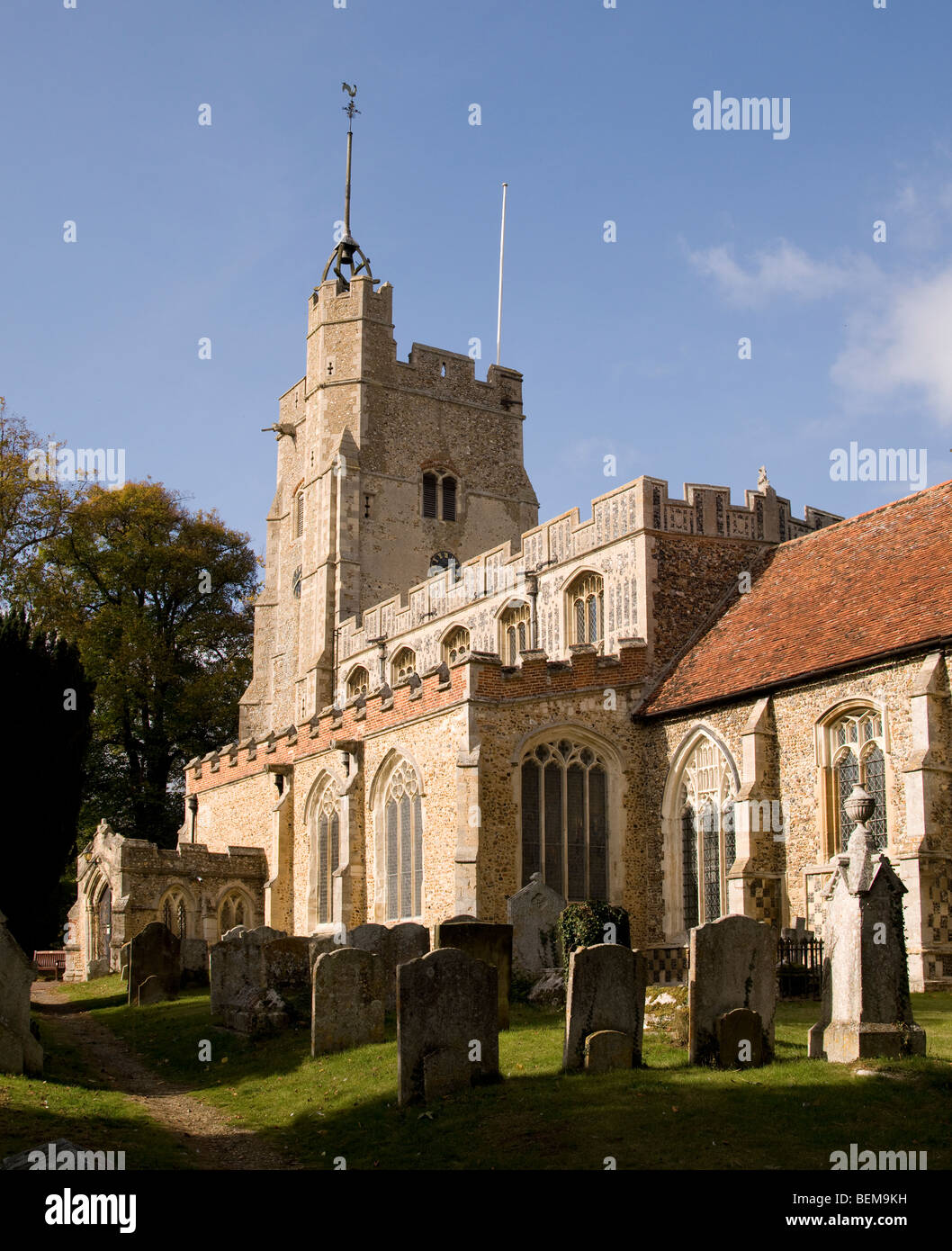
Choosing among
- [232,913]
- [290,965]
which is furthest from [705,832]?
[232,913]

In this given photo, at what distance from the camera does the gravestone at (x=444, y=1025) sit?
35.3ft

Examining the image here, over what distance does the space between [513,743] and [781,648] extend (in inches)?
178

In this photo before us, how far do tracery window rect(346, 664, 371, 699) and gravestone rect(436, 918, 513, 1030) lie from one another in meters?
20.0

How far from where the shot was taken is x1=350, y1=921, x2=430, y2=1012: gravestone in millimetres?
15672

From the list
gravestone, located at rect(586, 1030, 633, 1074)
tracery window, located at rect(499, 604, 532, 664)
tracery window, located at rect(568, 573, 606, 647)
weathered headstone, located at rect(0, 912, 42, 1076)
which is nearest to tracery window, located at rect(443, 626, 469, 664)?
tracery window, located at rect(499, 604, 532, 664)

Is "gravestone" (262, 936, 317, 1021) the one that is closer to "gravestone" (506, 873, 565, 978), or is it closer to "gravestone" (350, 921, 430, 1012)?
"gravestone" (350, 921, 430, 1012)

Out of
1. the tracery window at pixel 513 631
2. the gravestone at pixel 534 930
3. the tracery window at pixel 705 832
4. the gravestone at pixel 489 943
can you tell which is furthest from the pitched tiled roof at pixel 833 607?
the gravestone at pixel 489 943

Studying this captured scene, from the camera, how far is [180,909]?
27.9 m

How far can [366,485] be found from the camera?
1483 inches

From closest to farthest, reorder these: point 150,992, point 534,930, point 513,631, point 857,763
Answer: point 534,930 → point 857,763 → point 150,992 → point 513,631

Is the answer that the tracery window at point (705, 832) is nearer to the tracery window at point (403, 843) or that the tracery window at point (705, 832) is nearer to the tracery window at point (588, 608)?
the tracery window at point (588, 608)

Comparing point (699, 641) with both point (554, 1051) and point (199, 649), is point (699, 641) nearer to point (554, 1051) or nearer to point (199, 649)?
point (554, 1051)

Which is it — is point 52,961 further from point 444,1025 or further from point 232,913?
point 444,1025

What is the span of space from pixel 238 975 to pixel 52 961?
18.6 m
